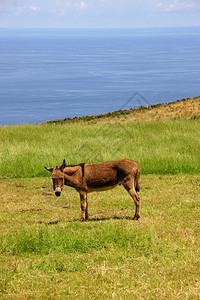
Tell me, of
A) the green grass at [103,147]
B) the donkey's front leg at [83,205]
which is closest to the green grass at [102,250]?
the donkey's front leg at [83,205]

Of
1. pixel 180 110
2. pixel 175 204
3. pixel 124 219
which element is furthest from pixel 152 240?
pixel 180 110

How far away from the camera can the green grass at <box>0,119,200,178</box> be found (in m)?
16.5

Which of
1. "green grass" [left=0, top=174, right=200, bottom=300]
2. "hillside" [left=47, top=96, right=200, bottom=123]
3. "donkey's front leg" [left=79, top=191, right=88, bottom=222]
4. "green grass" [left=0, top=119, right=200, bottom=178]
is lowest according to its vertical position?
"green grass" [left=0, top=174, right=200, bottom=300]

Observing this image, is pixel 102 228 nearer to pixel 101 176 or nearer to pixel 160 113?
pixel 101 176

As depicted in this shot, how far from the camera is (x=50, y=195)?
44.0ft

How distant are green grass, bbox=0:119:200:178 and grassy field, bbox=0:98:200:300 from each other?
0.16 feet

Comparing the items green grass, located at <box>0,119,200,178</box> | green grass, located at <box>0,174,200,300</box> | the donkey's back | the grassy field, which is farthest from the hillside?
the donkey's back

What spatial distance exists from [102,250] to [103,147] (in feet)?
37.2

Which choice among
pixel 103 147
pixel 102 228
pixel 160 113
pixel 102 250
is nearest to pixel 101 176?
pixel 102 228

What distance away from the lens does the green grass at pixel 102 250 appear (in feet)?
21.0

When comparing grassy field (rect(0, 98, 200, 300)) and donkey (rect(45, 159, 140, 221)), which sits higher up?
donkey (rect(45, 159, 140, 221))

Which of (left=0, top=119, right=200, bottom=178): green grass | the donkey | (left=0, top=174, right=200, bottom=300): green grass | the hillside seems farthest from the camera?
the hillside

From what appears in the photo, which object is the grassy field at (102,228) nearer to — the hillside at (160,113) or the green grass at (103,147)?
the green grass at (103,147)

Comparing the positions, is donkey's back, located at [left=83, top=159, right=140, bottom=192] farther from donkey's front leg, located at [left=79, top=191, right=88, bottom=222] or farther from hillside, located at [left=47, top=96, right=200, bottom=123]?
hillside, located at [left=47, top=96, right=200, bottom=123]
